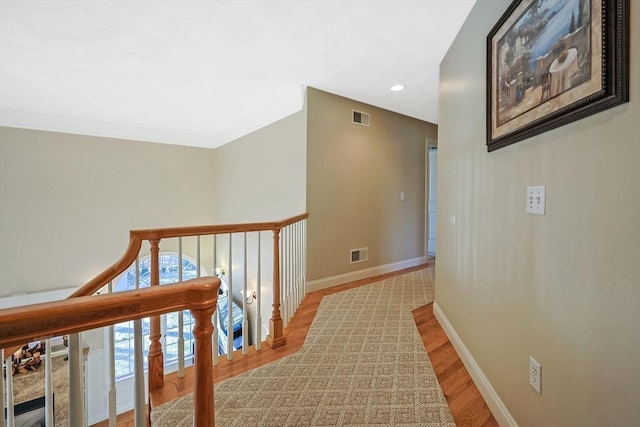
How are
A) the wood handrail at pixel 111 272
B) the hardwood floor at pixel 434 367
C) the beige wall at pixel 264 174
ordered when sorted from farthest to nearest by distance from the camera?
the beige wall at pixel 264 174 → the hardwood floor at pixel 434 367 → the wood handrail at pixel 111 272

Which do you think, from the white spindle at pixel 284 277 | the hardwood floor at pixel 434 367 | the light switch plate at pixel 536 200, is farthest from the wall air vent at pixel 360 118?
the light switch plate at pixel 536 200

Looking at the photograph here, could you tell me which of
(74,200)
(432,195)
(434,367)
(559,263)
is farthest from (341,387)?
(74,200)

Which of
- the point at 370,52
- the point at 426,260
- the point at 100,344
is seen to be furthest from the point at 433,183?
the point at 100,344

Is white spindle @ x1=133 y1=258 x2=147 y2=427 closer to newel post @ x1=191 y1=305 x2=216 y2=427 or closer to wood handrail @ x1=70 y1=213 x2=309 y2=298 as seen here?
newel post @ x1=191 y1=305 x2=216 y2=427

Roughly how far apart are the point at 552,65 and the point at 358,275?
9.74 ft

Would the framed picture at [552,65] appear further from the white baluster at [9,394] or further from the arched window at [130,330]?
the arched window at [130,330]

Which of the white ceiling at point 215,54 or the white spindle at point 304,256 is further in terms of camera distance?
the white spindle at point 304,256

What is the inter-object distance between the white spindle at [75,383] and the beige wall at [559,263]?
1335mm

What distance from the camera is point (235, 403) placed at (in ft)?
4.85

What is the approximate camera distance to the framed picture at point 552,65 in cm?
77

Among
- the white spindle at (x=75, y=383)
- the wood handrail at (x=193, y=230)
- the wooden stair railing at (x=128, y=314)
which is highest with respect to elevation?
the wood handrail at (x=193, y=230)

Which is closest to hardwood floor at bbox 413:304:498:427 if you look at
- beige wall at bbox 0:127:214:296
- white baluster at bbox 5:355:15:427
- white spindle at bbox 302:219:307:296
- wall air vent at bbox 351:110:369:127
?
white spindle at bbox 302:219:307:296

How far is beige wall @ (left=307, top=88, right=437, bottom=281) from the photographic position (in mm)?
3244

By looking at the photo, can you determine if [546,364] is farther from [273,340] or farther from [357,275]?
[357,275]
